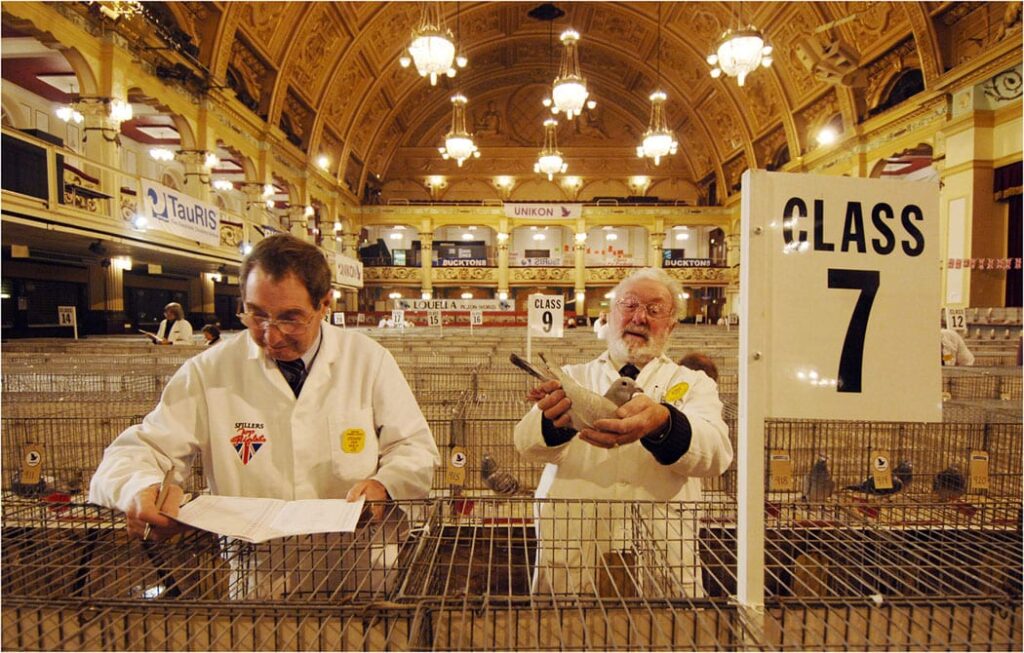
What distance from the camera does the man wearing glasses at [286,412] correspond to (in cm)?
163

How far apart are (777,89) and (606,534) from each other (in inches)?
1017

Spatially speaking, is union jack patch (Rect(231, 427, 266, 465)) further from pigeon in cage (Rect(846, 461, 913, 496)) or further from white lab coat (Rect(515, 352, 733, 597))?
pigeon in cage (Rect(846, 461, 913, 496))

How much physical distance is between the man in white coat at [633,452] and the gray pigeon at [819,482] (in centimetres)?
224

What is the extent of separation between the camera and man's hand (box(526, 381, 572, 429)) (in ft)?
4.67

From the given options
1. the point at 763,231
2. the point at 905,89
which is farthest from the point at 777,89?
the point at 763,231

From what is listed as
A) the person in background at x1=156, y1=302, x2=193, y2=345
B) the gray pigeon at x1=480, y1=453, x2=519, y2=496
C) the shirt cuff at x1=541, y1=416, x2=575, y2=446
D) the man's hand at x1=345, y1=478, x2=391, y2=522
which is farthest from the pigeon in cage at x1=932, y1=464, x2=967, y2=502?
the person in background at x1=156, y1=302, x2=193, y2=345

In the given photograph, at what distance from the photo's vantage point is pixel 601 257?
35.4 m

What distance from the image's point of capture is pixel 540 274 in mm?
31625

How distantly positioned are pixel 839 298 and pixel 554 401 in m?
0.78

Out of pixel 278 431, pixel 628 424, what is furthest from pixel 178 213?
pixel 628 424

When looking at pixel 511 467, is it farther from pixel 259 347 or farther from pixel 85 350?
pixel 85 350

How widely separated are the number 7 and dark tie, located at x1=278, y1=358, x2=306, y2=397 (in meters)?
1.71

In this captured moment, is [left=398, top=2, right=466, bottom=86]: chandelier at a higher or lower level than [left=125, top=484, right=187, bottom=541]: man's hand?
higher

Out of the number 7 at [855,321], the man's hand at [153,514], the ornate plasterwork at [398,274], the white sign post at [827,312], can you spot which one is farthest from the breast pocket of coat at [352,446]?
the ornate plasterwork at [398,274]
